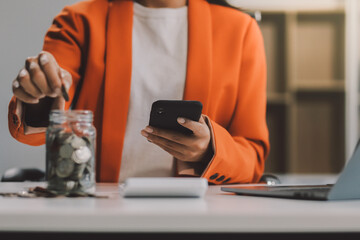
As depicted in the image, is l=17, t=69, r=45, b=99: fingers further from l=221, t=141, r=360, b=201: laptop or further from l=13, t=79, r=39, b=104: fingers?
l=221, t=141, r=360, b=201: laptop

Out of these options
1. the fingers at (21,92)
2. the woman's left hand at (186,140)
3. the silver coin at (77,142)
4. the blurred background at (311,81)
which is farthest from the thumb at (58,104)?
the blurred background at (311,81)

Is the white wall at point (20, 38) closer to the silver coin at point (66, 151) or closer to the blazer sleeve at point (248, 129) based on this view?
the blazer sleeve at point (248, 129)

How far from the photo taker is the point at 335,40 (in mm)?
3102

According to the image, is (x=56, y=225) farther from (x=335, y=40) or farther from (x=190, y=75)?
(x=335, y=40)

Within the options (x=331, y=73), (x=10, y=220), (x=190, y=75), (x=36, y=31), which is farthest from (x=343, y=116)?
(x=10, y=220)

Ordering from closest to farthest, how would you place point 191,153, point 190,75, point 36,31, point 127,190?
1. point 127,190
2. point 191,153
3. point 190,75
4. point 36,31

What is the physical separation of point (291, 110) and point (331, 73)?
35cm

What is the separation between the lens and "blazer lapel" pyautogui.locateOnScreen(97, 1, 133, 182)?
1.31m

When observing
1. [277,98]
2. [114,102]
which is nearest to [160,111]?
[114,102]

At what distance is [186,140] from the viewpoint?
1.01m

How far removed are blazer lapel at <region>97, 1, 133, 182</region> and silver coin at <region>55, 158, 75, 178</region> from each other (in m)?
0.56

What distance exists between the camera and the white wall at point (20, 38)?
4.72 feet

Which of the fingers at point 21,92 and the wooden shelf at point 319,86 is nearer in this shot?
the fingers at point 21,92

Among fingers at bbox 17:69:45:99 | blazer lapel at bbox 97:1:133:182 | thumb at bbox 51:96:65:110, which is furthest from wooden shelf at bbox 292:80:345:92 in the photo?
fingers at bbox 17:69:45:99
